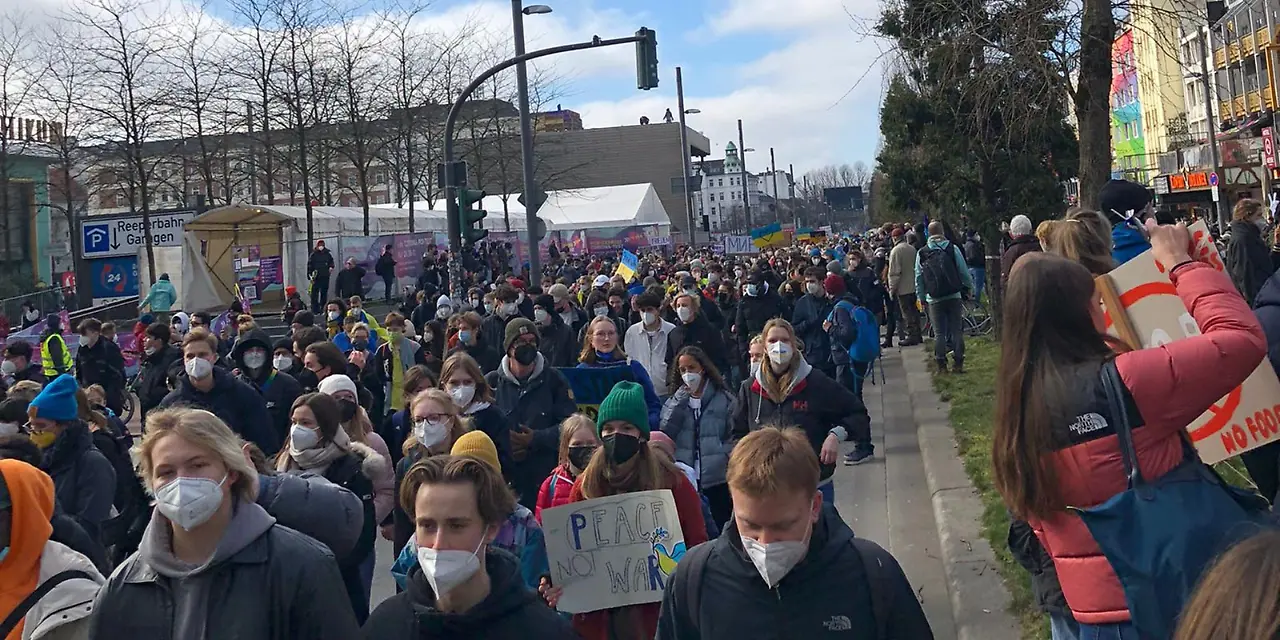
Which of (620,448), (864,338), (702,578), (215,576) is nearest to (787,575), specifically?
(702,578)

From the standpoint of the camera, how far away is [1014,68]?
1111cm

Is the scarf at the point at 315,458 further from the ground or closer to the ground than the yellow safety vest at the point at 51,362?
closer to the ground

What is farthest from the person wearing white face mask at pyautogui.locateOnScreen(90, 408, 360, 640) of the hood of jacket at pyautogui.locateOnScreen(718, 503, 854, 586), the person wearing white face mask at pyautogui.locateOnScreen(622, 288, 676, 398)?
the person wearing white face mask at pyautogui.locateOnScreen(622, 288, 676, 398)

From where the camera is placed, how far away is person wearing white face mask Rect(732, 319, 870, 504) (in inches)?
270

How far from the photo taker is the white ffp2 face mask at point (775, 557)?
308 cm

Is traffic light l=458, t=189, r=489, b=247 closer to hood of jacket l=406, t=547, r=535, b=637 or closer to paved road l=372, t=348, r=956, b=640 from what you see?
paved road l=372, t=348, r=956, b=640

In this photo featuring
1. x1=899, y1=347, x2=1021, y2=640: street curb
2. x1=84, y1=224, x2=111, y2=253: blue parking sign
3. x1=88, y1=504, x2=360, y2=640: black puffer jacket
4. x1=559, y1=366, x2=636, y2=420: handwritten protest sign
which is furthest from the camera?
x1=84, y1=224, x2=111, y2=253: blue parking sign

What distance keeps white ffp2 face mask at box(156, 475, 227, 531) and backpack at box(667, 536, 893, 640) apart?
126cm

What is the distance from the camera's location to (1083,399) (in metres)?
3.18

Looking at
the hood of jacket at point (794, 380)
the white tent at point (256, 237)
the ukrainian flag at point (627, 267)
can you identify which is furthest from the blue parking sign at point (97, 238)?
the hood of jacket at point (794, 380)

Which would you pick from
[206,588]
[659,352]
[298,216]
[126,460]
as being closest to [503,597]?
[206,588]

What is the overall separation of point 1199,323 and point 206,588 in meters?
2.70

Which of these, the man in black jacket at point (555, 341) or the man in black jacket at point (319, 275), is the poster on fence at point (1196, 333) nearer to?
the man in black jacket at point (555, 341)

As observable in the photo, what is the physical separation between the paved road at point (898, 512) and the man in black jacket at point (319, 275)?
15.3 meters
